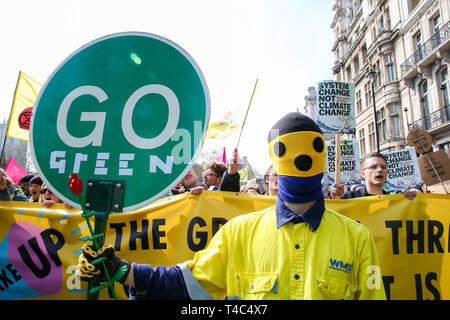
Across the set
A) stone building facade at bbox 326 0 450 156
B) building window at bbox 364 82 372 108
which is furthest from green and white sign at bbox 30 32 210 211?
building window at bbox 364 82 372 108

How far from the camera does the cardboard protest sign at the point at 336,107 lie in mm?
4723

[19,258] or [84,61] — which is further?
[19,258]

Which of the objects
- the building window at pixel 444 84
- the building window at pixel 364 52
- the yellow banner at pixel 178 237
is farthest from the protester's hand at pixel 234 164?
the building window at pixel 364 52

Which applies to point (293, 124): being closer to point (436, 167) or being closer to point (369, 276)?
point (369, 276)

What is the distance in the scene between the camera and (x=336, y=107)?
15.9 ft

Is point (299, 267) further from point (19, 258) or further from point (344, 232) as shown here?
point (19, 258)

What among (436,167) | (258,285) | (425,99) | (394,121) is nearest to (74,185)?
(258,285)

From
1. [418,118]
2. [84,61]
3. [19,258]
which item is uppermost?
[418,118]

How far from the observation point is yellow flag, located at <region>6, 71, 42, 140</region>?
17.5 ft

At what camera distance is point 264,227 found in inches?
62.7

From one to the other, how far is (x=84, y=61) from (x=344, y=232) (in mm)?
1521

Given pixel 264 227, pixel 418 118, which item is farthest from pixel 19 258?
pixel 418 118
